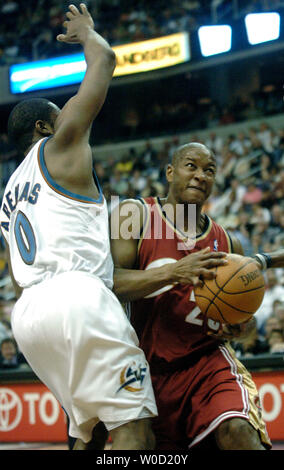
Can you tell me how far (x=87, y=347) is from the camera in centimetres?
256

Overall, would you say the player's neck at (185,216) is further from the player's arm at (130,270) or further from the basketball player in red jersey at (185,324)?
the player's arm at (130,270)

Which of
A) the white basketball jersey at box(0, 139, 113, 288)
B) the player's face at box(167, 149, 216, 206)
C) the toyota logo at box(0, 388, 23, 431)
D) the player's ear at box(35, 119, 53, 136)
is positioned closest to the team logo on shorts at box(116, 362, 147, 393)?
Answer: the white basketball jersey at box(0, 139, 113, 288)

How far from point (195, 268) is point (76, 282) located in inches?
23.3

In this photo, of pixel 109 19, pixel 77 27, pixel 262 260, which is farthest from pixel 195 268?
pixel 109 19

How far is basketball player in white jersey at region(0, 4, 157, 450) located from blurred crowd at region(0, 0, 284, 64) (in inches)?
464

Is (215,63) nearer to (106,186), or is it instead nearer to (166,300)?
(106,186)

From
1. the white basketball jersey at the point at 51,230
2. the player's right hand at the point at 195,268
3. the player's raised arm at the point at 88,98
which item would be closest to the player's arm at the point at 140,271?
the player's right hand at the point at 195,268

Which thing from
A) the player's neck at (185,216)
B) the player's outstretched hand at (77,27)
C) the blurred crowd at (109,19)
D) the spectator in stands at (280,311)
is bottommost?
the spectator in stands at (280,311)

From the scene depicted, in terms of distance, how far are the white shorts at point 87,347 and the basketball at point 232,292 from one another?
19.3 inches

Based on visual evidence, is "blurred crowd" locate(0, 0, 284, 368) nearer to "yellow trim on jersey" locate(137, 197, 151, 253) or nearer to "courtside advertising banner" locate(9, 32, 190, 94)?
"courtside advertising banner" locate(9, 32, 190, 94)

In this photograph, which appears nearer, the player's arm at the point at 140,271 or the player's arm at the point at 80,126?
the player's arm at the point at 80,126

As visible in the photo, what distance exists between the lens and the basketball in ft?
9.82

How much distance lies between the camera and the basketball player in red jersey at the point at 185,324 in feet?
9.72

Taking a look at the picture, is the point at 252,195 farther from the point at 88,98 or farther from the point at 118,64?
the point at 88,98
